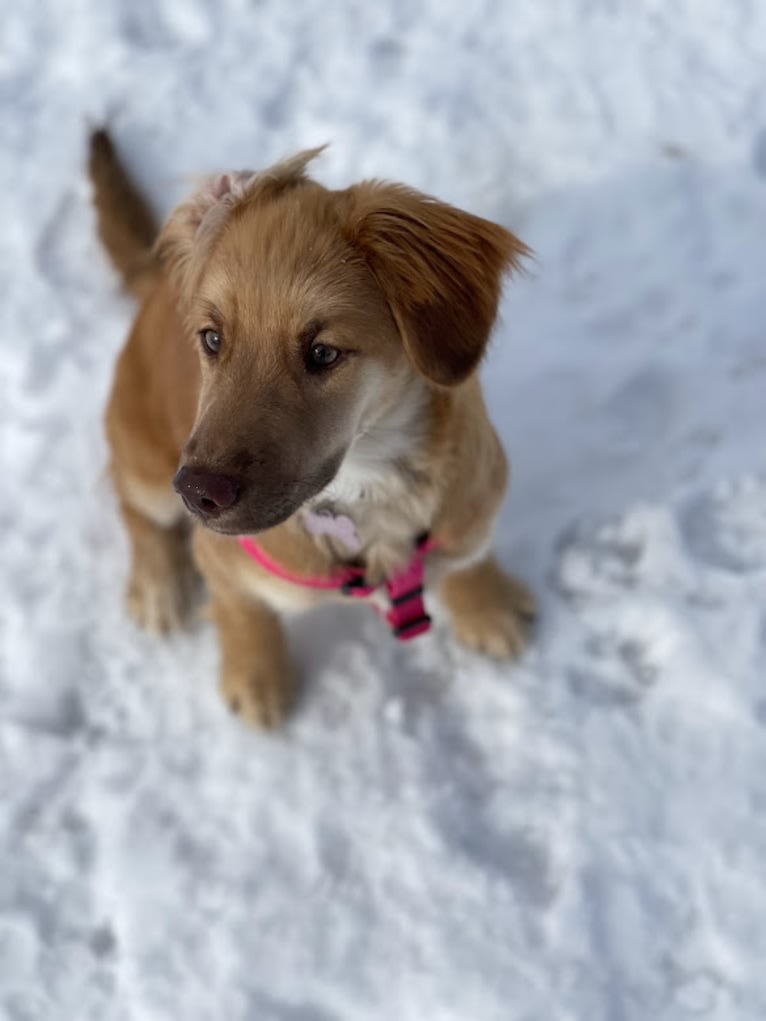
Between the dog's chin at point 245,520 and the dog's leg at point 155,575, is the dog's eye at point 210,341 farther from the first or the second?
the dog's leg at point 155,575

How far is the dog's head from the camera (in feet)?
6.60

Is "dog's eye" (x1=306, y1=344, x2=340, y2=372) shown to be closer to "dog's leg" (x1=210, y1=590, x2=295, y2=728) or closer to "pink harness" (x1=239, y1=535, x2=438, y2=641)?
"pink harness" (x1=239, y1=535, x2=438, y2=641)

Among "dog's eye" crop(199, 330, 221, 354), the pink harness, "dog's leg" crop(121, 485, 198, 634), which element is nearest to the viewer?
"dog's eye" crop(199, 330, 221, 354)

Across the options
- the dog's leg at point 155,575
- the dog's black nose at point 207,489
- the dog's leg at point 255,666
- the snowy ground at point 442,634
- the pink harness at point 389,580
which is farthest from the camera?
the dog's leg at point 155,575

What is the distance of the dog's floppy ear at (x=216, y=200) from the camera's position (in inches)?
88.0

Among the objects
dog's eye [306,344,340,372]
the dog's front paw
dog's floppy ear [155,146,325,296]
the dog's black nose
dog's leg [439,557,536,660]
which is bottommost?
the dog's front paw

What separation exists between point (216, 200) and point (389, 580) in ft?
3.39

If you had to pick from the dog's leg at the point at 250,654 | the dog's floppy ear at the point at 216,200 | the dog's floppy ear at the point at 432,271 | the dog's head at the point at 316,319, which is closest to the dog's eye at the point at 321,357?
the dog's head at the point at 316,319

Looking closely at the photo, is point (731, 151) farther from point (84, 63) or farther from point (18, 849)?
point (18, 849)

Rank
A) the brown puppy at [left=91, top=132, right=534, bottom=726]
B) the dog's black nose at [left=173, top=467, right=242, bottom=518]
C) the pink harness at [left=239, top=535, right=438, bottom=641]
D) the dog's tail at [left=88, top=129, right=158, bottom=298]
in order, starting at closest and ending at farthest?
the dog's black nose at [left=173, top=467, right=242, bottom=518]
the brown puppy at [left=91, top=132, right=534, bottom=726]
the pink harness at [left=239, top=535, right=438, bottom=641]
the dog's tail at [left=88, top=129, right=158, bottom=298]

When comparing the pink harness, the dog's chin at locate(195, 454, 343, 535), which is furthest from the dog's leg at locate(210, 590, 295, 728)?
the dog's chin at locate(195, 454, 343, 535)

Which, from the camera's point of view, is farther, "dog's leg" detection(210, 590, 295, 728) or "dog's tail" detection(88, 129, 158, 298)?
"dog's tail" detection(88, 129, 158, 298)

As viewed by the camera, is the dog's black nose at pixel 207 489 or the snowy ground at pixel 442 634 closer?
the dog's black nose at pixel 207 489

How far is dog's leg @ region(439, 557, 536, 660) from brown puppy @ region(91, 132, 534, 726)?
0.62 feet
